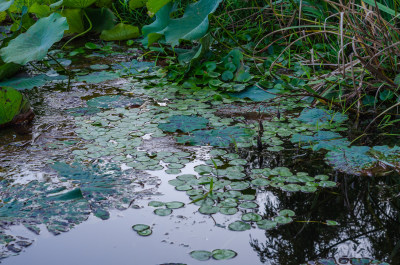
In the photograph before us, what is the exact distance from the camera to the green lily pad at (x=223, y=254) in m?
1.37

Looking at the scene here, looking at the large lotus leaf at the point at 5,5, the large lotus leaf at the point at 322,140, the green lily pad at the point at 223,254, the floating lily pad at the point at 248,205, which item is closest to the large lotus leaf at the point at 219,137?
the large lotus leaf at the point at 322,140

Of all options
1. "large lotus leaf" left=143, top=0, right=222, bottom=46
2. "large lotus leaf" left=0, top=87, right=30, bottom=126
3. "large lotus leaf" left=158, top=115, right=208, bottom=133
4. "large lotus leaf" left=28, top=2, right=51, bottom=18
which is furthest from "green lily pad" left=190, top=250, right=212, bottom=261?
"large lotus leaf" left=28, top=2, right=51, bottom=18

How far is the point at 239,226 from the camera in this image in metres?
1.51

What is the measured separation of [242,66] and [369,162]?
119 cm

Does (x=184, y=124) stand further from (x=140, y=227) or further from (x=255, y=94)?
(x=140, y=227)

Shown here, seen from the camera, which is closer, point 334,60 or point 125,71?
point 334,60

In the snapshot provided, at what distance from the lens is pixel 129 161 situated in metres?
1.94

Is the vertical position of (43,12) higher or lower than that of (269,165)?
higher

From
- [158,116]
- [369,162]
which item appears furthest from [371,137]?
[158,116]

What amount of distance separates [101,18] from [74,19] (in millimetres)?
236

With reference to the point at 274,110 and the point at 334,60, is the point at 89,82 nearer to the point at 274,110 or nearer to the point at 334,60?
the point at 274,110

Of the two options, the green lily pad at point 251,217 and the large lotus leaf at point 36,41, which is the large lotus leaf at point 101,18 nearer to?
the large lotus leaf at point 36,41

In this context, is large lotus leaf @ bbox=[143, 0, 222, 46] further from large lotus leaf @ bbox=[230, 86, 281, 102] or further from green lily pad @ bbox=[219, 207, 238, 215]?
green lily pad @ bbox=[219, 207, 238, 215]

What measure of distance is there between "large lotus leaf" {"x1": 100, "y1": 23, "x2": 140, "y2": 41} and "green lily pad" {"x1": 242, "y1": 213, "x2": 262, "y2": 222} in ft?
8.45
